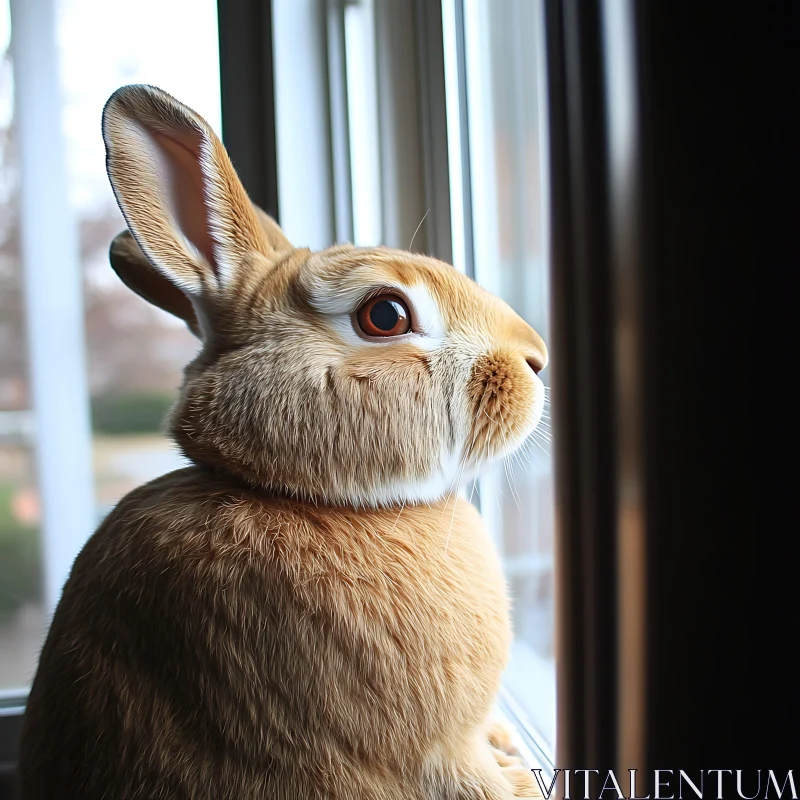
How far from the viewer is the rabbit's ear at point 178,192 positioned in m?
0.58

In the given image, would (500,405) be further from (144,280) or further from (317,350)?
(144,280)

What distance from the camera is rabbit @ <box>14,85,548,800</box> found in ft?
1.63

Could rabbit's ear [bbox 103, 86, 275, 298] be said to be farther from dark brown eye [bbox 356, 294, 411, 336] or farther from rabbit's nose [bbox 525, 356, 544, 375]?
rabbit's nose [bbox 525, 356, 544, 375]

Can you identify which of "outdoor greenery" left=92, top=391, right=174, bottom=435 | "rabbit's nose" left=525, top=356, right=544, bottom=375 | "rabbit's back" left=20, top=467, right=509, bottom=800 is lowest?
"rabbit's back" left=20, top=467, right=509, bottom=800

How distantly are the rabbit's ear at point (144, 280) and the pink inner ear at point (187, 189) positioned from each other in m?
0.17

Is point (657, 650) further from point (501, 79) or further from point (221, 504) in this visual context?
point (501, 79)

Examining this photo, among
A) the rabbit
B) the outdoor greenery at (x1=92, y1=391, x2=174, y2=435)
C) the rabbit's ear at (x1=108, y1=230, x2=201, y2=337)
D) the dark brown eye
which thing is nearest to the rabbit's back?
the rabbit

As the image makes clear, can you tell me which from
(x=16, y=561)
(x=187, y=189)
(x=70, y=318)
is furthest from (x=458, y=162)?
(x=16, y=561)

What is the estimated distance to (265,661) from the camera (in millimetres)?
496

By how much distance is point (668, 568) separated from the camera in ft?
0.99

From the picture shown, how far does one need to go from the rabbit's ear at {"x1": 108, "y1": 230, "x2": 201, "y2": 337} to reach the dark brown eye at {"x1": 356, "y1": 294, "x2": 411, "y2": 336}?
1.01ft

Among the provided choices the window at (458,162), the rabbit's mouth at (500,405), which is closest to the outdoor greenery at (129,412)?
the window at (458,162)

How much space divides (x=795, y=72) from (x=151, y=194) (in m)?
0.50

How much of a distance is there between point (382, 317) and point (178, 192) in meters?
0.24
